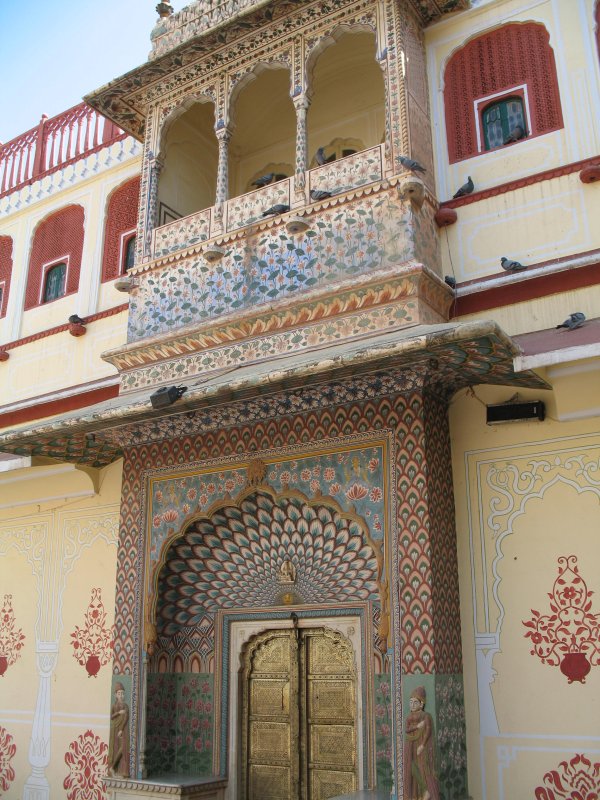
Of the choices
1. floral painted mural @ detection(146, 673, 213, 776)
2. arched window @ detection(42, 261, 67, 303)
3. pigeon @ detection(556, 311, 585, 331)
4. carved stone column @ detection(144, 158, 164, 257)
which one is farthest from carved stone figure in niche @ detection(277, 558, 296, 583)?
arched window @ detection(42, 261, 67, 303)

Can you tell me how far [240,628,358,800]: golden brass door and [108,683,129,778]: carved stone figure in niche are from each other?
3.05ft

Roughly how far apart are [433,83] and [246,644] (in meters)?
5.07

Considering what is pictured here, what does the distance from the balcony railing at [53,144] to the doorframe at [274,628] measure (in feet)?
19.0

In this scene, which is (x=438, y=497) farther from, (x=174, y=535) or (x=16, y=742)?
(x=16, y=742)

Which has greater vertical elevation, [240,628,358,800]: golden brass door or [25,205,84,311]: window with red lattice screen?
[25,205,84,311]: window with red lattice screen

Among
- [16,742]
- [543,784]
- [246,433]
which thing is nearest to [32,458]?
[246,433]

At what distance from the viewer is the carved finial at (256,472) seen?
6.43 meters

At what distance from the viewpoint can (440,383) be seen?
235 inches

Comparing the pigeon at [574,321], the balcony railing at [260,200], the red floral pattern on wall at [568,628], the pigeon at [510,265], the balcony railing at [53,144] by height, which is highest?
the balcony railing at [53,144]

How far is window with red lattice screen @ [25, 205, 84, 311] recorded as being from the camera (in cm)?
957

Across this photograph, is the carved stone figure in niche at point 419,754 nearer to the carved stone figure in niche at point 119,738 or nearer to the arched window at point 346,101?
the carved stone figure in niche at point 119,738

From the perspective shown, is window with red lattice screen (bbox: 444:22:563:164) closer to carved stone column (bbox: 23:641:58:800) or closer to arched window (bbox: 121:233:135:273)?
arched window (bbox: 121:233:135:273)

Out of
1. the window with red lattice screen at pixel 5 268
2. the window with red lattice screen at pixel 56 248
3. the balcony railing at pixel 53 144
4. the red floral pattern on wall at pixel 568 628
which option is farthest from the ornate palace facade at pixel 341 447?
the window with red lattice screen at pixel 5 268

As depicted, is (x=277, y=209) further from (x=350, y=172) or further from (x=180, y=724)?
(x=180, y=724)
